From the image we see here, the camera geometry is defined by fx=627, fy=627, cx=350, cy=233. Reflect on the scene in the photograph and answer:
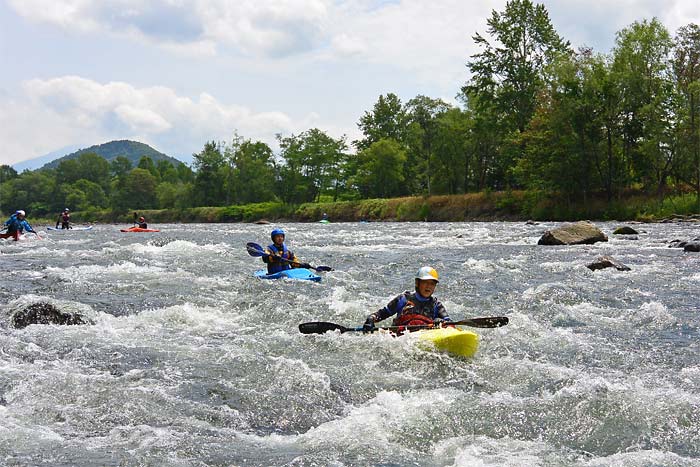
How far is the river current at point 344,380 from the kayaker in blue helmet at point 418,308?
1.76 ft

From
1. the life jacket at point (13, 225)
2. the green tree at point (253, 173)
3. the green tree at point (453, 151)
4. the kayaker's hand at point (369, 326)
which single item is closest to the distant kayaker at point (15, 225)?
the life jacket at point (13, 225)

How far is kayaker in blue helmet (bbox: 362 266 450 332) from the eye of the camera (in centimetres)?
873

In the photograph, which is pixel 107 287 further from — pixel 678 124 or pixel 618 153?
pixel 618 153

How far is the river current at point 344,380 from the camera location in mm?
5031

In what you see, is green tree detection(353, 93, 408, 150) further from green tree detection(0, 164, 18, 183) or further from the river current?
green tree detection(0, 164, 18, 183)

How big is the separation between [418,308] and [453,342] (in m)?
1.33

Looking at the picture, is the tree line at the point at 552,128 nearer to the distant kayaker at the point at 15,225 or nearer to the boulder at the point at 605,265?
the boulder at the point at 605,265

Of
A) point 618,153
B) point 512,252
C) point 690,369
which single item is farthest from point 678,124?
point 690,369

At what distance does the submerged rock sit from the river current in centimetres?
25

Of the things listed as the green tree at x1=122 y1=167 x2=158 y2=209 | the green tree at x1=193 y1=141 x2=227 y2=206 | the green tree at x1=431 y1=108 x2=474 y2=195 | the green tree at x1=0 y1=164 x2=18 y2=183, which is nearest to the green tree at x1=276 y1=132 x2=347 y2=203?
the green tree at x1=193 y1=141 x2=227 y2=206

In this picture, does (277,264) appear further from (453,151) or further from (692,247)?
(453,151)

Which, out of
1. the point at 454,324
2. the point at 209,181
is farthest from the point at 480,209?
the point at 209,181

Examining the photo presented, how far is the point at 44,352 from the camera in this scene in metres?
7.73

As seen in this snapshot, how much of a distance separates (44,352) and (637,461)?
21.8ft
